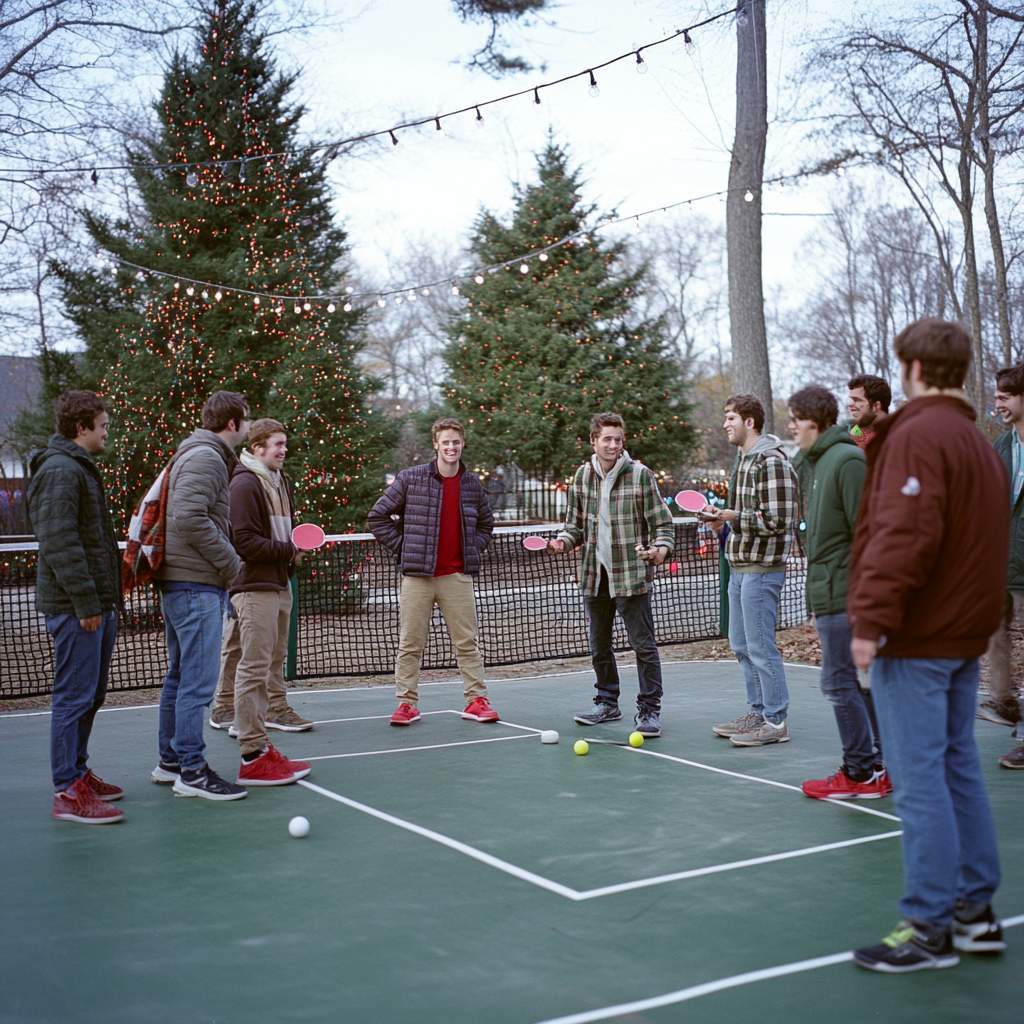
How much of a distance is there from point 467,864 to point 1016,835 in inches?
92.1

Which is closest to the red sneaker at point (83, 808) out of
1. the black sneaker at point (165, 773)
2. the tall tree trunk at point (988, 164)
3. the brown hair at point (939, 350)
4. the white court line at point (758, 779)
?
the black sneaker at point (165, 773)

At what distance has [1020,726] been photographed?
241 inches

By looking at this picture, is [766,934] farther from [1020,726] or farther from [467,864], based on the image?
[1020,726]

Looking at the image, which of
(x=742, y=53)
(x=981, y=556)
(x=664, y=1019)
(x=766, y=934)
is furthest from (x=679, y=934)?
(x=742, y=53)

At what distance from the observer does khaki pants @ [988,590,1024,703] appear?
6.03 meters

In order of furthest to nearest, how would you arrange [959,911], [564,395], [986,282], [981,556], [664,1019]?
[986,282] < [564,395] < [959,911] < [981,556] < [664,1019]

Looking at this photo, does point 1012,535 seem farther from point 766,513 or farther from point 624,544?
point 624,544

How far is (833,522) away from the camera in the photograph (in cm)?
491

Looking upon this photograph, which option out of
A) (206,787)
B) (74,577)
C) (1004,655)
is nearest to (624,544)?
(1004,655)

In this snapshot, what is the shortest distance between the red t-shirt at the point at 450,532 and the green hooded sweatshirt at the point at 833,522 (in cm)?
272

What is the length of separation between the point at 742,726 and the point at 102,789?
3709 mm

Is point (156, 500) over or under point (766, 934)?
over

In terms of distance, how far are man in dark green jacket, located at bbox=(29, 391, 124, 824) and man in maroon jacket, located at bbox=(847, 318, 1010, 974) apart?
3.39 m

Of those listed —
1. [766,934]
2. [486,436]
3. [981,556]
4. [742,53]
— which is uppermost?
[742,53]
